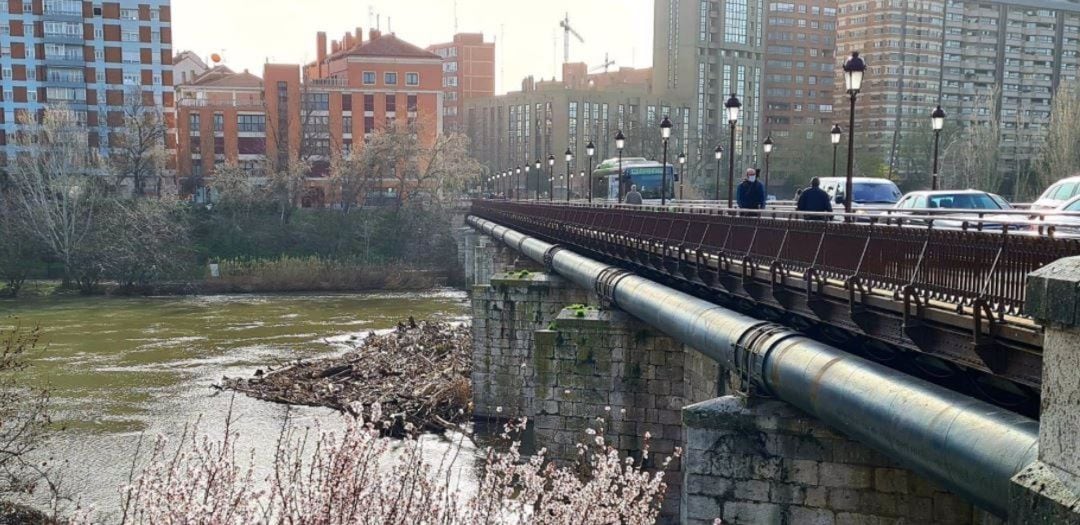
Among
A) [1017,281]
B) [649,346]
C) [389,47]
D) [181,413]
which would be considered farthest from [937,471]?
[389,47]

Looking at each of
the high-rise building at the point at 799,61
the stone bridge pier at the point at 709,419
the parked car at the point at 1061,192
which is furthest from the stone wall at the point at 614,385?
the high-rise building at the point at 799,61

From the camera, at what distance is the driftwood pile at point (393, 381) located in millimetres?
24203

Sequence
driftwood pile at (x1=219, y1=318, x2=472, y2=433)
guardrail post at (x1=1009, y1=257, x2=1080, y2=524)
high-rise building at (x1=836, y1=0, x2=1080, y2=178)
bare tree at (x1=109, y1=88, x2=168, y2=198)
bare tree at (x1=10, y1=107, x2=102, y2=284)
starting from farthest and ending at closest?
high-rise building at (x1=836, y1=0, x2=1080, y2=178)
bare tree at (x1=109, y1=88, x2=168, y2=198)
bare tree at (x1=10, y1=107, x2=102, y2=284)
driftwood pile at (x1=219, y1=318, x2=472, y2=433)
guardrail post at (x1=1009, y1=257, x2=1080, y2=524)

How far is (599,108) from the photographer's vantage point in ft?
383

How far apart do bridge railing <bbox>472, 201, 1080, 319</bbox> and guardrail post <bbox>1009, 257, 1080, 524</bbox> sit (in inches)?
93.2

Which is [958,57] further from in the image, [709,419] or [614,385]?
Result: [709,419]

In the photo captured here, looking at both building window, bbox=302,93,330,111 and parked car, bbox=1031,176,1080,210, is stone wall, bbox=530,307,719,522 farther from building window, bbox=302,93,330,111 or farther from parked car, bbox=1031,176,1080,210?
building window, bbox=302,93,330,111

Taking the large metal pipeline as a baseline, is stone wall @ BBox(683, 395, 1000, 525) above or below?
below

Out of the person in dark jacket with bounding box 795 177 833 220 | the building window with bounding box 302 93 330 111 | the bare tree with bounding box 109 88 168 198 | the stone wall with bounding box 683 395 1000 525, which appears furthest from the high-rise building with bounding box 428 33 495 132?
the stone wall with bounding box 683 395 1000 525

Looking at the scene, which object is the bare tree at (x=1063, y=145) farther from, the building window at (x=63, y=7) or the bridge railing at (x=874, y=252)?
the building window at (x=63, y=7)

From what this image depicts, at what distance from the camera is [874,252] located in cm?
943

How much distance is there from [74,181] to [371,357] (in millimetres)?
34952

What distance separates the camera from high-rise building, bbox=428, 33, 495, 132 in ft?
485

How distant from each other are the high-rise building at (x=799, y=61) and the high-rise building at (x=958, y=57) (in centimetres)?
561
